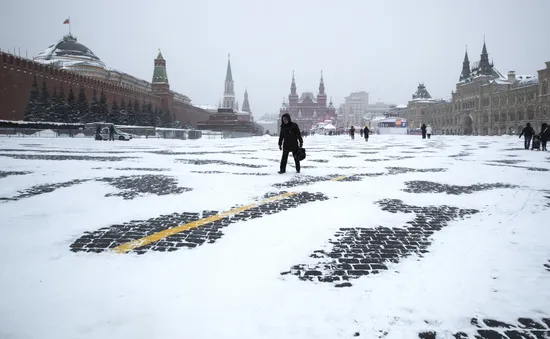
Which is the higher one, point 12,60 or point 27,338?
point 12,60

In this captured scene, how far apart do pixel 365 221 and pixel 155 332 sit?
3044 millimetres

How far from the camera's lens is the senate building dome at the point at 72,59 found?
71.1 m

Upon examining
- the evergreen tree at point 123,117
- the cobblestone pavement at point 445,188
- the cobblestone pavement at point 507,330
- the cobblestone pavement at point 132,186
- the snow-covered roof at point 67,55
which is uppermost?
the snow-covered roof at point 67,55

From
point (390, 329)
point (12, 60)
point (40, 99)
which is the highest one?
point (12, 60)

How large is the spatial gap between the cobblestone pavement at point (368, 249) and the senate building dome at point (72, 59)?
79314mm

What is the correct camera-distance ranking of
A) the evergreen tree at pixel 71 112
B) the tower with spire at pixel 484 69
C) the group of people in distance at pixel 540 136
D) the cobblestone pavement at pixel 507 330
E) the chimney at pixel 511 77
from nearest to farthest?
the cobblestone pavement at pixel 507 330, the group of people in distance at pixel 540 136, the evergreen tree at pixel 71 112, the chimney at pixel 511 77, the tower with spire at pixel 484 69

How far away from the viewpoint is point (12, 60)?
41000 mm

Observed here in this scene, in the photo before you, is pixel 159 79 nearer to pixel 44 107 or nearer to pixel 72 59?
pixel 72 59

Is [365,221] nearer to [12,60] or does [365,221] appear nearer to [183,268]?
[183,268]

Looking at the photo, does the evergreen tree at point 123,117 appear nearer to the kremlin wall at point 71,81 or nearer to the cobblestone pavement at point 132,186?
the kremlin wall at point 71,81

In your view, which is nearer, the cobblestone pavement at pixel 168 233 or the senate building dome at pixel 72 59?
the cobblestone pavement at pixel 168 233

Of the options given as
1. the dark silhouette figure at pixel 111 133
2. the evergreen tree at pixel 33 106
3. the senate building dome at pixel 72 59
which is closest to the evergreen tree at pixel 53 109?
the evergreen tree at pixel 33 106

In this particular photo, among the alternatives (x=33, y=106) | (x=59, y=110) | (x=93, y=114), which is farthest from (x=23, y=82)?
(x=93, y=114)

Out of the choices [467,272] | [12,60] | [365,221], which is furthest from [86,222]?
[12,60]
